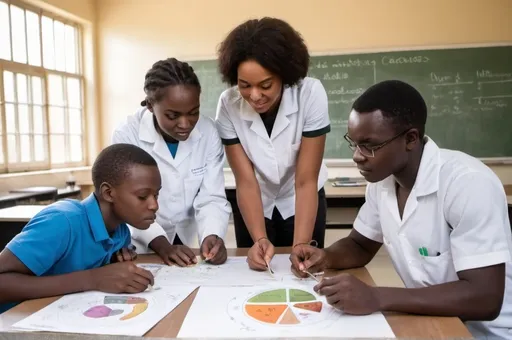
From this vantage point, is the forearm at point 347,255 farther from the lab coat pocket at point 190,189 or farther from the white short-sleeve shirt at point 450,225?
the lab coat pocket at point 190,189

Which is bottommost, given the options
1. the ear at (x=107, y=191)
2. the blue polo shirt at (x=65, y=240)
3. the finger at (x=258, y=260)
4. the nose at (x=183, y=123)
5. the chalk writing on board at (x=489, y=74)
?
the finger at (x=258, y=260)

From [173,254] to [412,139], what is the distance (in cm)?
77

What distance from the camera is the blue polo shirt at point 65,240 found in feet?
3.50

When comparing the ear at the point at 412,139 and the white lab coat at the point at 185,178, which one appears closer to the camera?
the ear at the point at 412,139

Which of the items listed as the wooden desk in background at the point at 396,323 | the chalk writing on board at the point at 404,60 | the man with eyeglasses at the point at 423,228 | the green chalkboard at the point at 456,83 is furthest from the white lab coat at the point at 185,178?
the chalk writing on board at the point at 404,60

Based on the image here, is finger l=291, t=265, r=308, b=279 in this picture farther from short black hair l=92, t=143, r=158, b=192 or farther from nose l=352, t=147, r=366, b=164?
short black hair l=92, t=143, r=158, b=192

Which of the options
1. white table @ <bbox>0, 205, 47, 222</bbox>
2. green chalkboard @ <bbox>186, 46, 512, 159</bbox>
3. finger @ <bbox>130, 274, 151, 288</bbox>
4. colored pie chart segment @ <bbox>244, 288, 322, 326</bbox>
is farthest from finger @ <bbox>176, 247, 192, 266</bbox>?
green chalkboard @ <bbox>186, 46, 512, 159</bbox>

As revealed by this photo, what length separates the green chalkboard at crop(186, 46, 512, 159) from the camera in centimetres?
404

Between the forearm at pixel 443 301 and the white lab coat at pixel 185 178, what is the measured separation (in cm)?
71

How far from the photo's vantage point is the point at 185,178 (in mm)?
1564

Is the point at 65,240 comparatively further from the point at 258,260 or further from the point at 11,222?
the point at 11,222

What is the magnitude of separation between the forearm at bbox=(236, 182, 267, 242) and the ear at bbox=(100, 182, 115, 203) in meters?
0.49

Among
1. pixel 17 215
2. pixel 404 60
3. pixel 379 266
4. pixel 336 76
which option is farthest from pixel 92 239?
pixel 404 60

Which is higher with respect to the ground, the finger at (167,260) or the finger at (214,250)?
the finger at (214,250)
